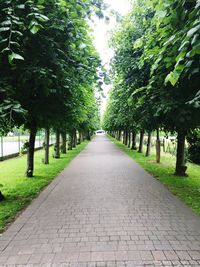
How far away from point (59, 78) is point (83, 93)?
3.34 m

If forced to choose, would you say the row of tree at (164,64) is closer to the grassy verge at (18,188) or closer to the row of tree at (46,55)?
the row of tree at (46,55)

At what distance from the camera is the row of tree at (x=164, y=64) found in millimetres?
3450

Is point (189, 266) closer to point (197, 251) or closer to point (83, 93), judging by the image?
point (197, 251)

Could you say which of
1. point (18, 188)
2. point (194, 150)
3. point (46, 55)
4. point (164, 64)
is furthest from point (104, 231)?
point (194, 150)

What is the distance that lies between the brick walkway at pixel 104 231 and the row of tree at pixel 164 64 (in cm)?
238

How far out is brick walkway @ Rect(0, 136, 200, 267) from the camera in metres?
4.11

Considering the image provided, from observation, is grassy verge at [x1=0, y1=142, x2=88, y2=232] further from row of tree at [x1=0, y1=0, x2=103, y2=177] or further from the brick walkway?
row of tree at [x1=0, y1=0, x2=103, y2=177]

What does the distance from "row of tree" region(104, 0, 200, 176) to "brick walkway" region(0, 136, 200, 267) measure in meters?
2.38

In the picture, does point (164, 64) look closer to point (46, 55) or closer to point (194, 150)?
point (46, 55)

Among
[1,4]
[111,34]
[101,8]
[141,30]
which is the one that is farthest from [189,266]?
[111,34]

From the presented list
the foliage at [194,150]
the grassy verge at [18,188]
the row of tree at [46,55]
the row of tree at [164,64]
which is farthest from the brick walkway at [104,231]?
the foliage at [194,150]

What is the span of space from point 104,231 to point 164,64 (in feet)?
10.8

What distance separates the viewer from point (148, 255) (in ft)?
13.8

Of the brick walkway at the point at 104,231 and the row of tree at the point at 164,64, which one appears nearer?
the row of tree at the point at 164,64
